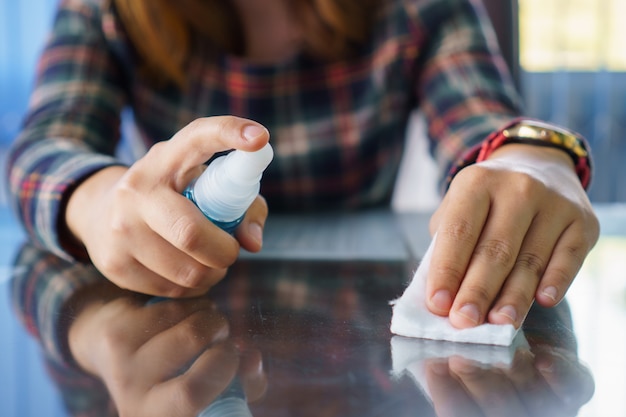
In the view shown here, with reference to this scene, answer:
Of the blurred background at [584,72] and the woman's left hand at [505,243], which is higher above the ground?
the woman's left hand at [505,243]

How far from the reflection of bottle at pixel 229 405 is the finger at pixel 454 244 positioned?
157 millimetres

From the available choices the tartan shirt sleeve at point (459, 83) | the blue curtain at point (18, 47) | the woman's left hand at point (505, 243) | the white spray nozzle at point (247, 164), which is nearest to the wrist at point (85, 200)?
the white spray nozzle at point (247, 164)

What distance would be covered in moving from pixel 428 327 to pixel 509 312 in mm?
52

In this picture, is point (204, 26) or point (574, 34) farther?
point (574, 34)

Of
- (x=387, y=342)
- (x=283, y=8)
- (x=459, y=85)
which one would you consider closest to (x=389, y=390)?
(x=387, y=342)

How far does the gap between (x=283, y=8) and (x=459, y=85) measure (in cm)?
34

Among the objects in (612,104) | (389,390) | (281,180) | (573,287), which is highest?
(389,390)

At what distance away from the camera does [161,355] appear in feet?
1.35

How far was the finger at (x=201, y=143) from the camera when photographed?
440 millimetres

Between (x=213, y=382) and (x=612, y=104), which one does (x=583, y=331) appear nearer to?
(x=213, y=382)

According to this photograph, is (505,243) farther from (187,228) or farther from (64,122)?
(64,122)

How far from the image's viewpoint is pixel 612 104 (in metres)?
2.38

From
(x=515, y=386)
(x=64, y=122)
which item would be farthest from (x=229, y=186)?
(x=64, y=122)

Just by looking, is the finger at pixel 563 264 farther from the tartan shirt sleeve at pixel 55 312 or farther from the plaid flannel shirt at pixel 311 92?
the plaid flannel shirt at pixel 311 92
